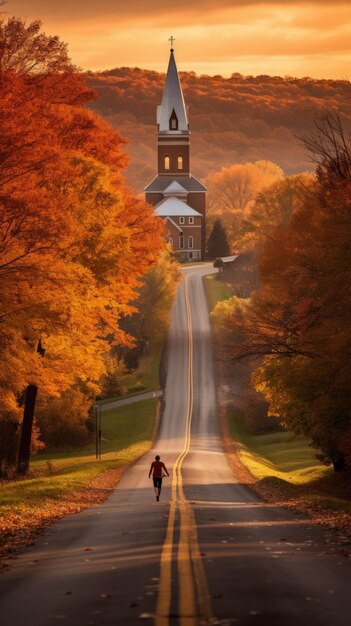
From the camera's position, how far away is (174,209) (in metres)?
182

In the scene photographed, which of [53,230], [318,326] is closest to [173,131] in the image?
[318,326]

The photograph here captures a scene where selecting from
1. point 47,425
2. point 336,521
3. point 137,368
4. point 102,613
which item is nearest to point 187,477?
point 336,521

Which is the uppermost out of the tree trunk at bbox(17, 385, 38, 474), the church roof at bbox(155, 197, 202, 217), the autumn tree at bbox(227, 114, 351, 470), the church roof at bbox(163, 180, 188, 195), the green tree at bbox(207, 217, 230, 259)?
the church roof at bbox(163, 180, 188, 195)

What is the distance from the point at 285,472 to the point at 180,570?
41178 millimetres

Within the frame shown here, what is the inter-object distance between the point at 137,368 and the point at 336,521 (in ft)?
260

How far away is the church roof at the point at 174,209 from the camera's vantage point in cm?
18098

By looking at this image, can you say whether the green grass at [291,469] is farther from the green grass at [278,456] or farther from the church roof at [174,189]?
the church roof at [174,189]

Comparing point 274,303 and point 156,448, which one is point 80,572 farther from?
point 156,448

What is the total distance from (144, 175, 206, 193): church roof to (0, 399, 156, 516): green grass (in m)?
104

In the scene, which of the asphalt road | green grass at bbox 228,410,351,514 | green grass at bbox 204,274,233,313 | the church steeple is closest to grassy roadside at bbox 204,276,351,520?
green grass at bbox 228,410,351,514

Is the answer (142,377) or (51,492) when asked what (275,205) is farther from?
(51,492)

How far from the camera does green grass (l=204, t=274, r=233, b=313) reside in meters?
128

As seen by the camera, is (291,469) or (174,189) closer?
(291,469)

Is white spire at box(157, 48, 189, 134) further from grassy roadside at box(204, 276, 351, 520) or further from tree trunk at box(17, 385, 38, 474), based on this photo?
tree trunk at box(17, 385, 38, 474)
